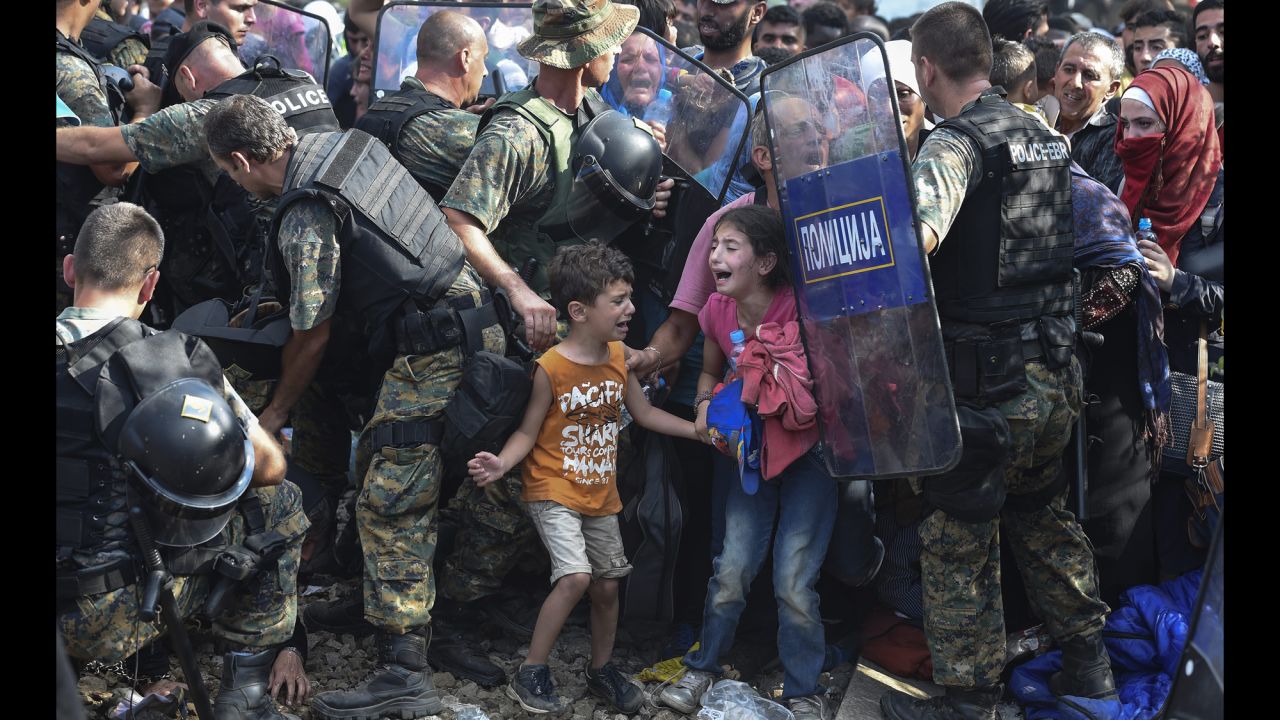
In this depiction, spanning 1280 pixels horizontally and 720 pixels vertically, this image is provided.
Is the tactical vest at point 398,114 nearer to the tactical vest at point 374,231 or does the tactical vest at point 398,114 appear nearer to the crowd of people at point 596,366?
the crowd of people at point 596,366

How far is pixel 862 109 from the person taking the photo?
3160 mm

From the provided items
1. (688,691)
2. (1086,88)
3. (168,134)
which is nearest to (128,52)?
(168,134)

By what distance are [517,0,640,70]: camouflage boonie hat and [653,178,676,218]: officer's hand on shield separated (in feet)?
1.60

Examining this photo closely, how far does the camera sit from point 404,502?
3549mm

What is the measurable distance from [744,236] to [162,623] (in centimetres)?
198

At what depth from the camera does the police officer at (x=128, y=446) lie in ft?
9.18

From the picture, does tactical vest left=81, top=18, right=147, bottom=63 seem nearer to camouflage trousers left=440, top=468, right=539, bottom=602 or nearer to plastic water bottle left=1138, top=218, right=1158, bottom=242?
camouflage trousers left=440, top=468, right=539, bottom=602

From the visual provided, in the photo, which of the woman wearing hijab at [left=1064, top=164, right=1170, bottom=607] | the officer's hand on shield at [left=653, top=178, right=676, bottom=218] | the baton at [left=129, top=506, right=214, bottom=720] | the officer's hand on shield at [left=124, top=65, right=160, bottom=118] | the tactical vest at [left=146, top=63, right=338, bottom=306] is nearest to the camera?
the baton at [left=129, top=506, right=214, bottom=720]

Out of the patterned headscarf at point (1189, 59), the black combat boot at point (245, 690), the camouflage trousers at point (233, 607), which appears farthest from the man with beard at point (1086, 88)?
the black combat boot at point (245, 690)

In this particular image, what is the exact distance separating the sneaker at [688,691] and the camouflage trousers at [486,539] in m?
0.69

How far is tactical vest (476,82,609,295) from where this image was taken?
3904 mm

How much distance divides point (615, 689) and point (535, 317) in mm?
1200

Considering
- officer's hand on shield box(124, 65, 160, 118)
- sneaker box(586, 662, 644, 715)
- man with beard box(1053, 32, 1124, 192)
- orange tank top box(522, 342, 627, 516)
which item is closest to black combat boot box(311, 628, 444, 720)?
sneaker box(586, 662, 644, 715)
